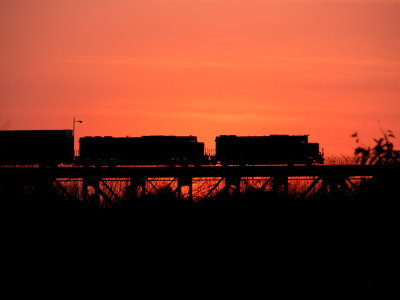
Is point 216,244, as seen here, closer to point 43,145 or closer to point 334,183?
point 334,183

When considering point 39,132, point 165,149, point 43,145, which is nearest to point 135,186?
point 165,149

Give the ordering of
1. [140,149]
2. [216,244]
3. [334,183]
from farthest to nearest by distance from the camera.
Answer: [140,149]
[334,183]
[216,244]

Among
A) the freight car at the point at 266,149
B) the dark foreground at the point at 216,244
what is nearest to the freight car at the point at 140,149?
the freight car at the point at 266,149

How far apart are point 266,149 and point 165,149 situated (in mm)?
12458

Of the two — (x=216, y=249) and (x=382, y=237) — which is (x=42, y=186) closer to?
(x=216, y=249)

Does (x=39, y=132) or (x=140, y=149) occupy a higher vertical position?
(x=39, y=132)

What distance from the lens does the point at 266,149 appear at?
74812 mm

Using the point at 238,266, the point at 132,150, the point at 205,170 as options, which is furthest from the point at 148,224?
the point at 132,150

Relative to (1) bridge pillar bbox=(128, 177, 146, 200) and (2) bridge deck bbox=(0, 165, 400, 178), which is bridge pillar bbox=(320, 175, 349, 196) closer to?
(2) bridge deck bbox=(0, 165, 400, 178)

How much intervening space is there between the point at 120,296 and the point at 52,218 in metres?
7.18

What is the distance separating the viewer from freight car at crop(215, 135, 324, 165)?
74562 mm

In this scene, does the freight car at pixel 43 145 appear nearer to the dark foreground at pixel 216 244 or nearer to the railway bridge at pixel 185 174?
the railway bridge at pixel 185 174

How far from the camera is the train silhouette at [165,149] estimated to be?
7456cm

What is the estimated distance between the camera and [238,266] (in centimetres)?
1747
